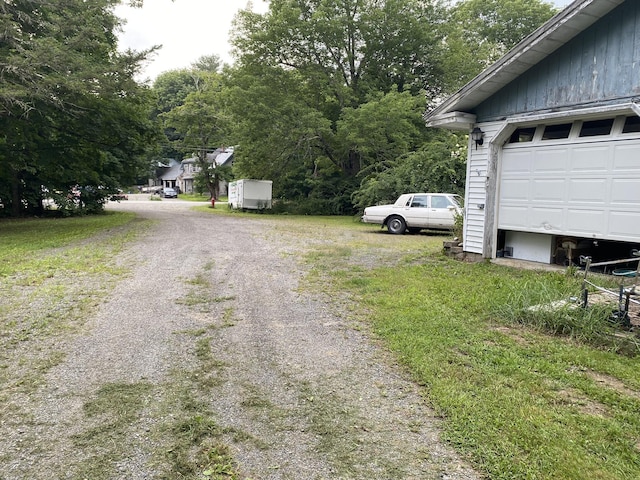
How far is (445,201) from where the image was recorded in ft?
48.8

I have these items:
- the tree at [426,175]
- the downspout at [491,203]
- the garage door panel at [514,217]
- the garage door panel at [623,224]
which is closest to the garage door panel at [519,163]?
the downspout at [491,203]

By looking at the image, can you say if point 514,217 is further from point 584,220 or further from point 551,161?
point 584,220

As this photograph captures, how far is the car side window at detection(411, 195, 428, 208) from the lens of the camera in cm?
1517

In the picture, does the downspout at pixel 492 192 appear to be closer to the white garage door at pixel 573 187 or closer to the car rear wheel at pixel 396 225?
the white garage door at pixel 573 187

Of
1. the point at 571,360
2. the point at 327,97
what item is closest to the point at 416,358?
the point at 571,360

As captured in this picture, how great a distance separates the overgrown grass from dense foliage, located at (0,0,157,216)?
9868 millimetres

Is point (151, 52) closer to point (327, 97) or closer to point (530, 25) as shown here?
point (327, 97)

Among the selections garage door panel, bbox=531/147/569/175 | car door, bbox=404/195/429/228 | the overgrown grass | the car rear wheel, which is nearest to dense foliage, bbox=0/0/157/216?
the car rear wheel

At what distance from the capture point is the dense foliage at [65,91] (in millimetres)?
11281

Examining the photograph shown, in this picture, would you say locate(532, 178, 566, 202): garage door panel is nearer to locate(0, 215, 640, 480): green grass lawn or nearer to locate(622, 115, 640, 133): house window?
locate(622, 115, 640, 133): house window

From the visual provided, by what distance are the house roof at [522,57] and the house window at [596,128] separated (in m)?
1.36

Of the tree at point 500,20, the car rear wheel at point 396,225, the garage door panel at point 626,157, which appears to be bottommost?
the car rear wheel at point 396,225

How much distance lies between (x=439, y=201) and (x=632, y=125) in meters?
8.18

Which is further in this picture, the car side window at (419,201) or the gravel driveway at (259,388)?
the car side window at (419,201)
